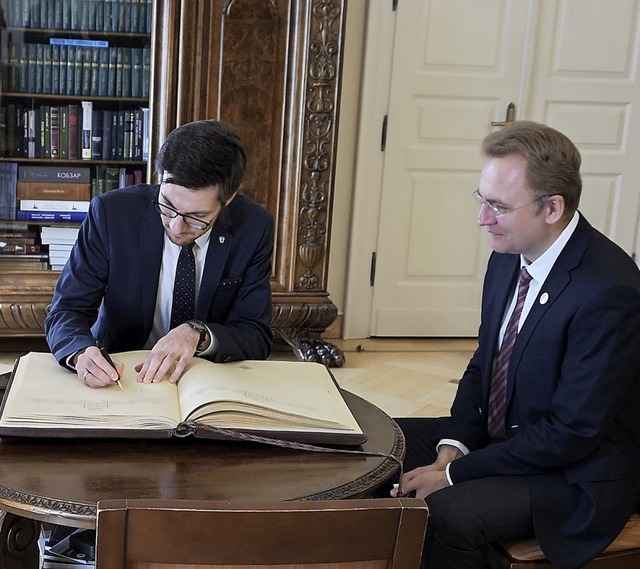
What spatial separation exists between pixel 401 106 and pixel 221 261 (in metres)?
2.11

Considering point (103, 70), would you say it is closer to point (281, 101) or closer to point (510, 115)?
point (281, 101)

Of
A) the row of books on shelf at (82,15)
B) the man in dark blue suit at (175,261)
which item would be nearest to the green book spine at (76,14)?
the row of books on shelf at (82,15)

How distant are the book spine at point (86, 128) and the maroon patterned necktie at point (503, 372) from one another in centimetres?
217

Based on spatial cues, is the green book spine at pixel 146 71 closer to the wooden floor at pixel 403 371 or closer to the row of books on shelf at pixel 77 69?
the row of books on shelf at pixel 77 69

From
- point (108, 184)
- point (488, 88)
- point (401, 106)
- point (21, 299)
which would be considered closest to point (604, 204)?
point (488, 88)

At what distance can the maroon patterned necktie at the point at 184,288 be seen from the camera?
2.05 m

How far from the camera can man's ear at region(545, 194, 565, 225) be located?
5.83 feet

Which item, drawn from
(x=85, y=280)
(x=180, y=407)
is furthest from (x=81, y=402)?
(x=85, y=280)

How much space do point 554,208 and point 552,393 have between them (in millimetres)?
353

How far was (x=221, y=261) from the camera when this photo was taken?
2074 mm

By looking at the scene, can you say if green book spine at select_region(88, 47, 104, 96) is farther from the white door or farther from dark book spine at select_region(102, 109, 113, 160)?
the white door

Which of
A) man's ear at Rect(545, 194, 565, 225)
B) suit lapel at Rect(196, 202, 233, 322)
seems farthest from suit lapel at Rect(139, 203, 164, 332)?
man's ear at Rect(545, 194, 565, 225)

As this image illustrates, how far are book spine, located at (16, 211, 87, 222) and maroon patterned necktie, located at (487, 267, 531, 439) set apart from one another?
2.14m

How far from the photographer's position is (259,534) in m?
1.02
